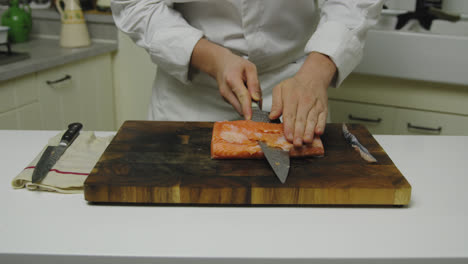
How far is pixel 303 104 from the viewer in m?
0.87

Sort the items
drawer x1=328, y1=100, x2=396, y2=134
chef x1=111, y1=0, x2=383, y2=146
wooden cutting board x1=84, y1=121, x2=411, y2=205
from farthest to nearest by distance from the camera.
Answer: drawer x1=328, y1=100, x2=396, y2=134, chef x1=111, y1=0, x2=383, y2=146, wooden cutting board x1=84, y1=121, x2=411, y2=205

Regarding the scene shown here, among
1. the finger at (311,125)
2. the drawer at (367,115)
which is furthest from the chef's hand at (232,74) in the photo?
the drawer at (367,115)

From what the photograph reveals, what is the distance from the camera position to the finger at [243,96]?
2.91 ft

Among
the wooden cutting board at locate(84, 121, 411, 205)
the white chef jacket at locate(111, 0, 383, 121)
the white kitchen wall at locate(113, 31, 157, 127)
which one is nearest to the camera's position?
the wooden cutting board at locate(84, 121, 411, 205)

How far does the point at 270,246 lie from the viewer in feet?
2.01

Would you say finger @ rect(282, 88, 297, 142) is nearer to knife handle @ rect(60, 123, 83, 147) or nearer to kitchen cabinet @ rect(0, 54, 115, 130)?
knife handle @ rect(60, 123, 83, 147)

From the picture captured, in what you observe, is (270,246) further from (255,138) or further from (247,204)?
(255,138)

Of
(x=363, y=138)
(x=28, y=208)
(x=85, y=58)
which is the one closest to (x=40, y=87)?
(x=85, y=58)

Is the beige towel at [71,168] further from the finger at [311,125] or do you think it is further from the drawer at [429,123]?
the drawer at [429,123]

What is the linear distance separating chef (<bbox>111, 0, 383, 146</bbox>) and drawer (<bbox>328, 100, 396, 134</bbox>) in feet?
1.96

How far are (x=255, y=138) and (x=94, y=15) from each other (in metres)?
1.56

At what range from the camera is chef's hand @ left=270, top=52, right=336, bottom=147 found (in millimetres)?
830

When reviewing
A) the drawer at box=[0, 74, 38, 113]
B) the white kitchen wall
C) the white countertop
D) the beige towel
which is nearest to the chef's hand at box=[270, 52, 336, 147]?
the white countertop

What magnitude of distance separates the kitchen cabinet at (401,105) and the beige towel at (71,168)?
1.11m
